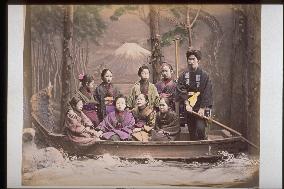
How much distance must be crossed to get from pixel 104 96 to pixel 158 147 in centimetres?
29

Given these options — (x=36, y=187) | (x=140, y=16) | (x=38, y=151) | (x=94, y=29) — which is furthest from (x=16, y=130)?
(x=140, y=16)

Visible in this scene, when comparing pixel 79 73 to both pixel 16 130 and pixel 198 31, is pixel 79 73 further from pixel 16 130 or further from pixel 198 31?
pixel 198 31

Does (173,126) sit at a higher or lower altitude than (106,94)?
lower

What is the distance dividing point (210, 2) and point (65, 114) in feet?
2.32

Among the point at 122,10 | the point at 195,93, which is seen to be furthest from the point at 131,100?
the point at 122,10

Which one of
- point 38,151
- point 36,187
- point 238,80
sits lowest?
point 36,187

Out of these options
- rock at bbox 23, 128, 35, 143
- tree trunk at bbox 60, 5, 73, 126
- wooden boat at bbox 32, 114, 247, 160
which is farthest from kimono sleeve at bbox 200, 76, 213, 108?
rock at bbox 23, 128, 35, 143

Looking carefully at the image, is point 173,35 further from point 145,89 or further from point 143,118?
point 143,118

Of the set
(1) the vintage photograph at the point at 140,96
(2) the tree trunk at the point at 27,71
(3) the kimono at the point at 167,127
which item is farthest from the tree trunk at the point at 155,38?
(2) the tree trunk at the point at 27,71

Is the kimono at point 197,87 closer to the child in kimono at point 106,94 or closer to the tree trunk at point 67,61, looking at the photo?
the child in kimono at point 106,94

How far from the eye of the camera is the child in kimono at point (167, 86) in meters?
1.65

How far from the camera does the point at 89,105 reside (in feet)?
5.46

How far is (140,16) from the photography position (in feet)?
5.41

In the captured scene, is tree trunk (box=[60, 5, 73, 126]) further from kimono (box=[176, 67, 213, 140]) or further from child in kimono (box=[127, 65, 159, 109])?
kimono (box=[176, 67, 213, 140])
